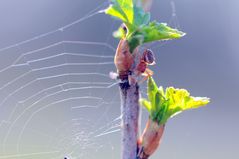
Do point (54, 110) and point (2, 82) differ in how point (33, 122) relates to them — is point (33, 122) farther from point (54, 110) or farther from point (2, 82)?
point (2, 82)

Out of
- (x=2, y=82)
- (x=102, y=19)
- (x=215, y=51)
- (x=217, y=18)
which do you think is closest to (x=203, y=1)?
(x=217, y=18)

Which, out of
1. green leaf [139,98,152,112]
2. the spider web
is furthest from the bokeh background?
green leaf [139,98,152,112]

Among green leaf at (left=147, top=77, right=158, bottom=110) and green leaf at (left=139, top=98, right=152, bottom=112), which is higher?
green leaf at (left=147, top=77, right=158, bottom=110)

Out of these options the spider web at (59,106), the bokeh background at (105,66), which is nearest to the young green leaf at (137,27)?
the spider web at (59,106)

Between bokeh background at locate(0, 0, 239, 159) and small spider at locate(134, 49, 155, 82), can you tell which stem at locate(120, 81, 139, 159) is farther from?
bokeh background at locate(0, 0, 239, 159)

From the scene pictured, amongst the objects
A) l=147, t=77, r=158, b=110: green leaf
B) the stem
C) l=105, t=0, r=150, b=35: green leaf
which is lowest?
the stem
